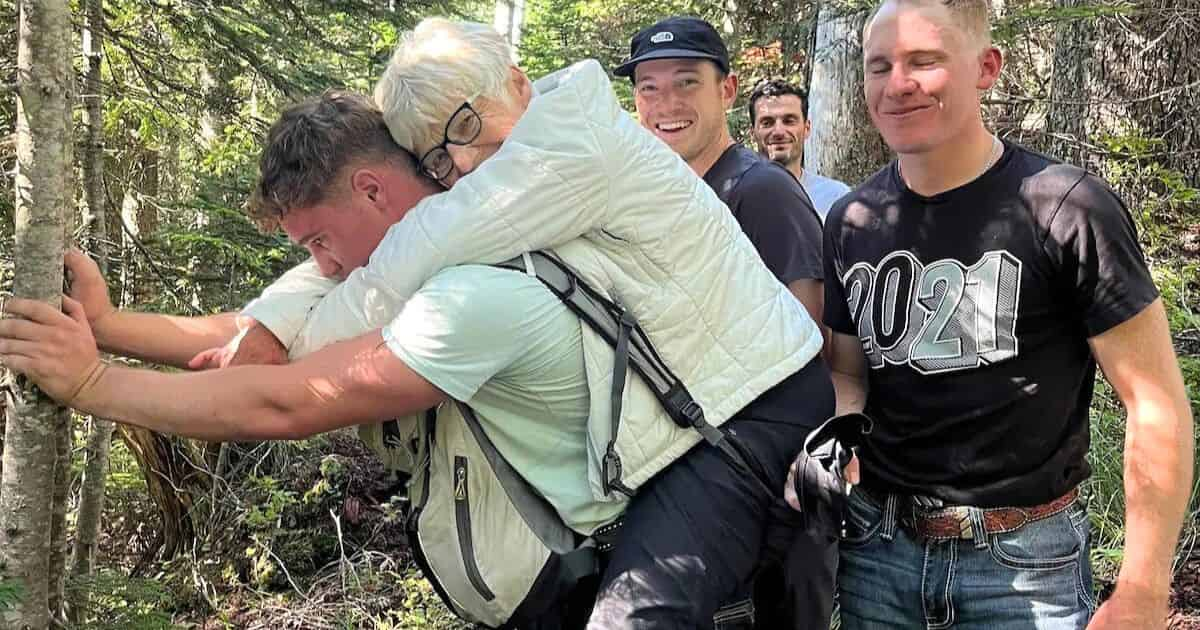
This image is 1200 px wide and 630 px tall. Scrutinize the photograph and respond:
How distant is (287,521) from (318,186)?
478cm

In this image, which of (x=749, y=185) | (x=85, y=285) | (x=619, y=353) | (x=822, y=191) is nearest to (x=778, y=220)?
(x=749, y=185)

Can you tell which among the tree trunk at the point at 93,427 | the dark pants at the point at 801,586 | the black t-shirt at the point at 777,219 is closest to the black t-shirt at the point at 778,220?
the black t-shirt at the point at 777,219

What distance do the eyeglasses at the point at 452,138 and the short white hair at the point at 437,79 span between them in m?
0.01

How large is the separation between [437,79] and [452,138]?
14 centimetres

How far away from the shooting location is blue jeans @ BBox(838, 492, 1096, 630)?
7.13 feet

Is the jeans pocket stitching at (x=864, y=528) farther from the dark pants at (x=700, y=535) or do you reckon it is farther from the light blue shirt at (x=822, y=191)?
the light blue shirt at (x=822, y=191)

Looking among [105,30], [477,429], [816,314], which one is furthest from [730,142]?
[105,30]

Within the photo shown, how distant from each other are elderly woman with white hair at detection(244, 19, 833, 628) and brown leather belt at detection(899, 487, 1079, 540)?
1.10 ft

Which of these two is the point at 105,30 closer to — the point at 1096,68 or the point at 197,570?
the point at 197,570

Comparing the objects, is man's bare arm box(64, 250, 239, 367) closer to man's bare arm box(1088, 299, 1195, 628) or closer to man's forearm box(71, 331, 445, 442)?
man's forearm box(71, 331, 445, 442)

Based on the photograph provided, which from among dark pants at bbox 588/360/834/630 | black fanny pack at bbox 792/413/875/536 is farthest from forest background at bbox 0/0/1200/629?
black fanny pack at bbox 792/413/875/536

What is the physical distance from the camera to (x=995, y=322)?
7.09ft

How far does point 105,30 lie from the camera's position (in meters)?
4.16

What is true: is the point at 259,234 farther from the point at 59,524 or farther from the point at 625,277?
the point at 625,277
